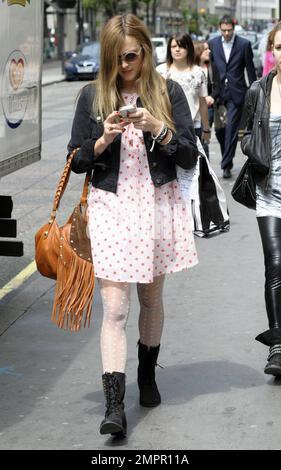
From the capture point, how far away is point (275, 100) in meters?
5.91

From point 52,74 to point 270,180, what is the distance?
157ft

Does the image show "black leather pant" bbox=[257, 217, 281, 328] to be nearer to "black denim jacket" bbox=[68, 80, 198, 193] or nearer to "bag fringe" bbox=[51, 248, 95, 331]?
"black denim jacket" bbox=[68, 80, 198, 193]

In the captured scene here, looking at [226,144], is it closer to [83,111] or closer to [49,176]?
[49,176]

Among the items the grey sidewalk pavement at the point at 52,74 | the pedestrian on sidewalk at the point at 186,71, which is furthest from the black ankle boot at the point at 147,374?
Answer: the grey sidewalk pavement at the point at 52,74

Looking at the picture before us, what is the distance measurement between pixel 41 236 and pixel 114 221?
15.2 inches

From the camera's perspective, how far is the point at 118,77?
496 cm

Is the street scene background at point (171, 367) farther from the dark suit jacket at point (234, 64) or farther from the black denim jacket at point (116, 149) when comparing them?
the dark suit jacket at point (234, 64)

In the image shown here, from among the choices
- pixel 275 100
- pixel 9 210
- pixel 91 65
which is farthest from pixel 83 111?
pixel 91 65

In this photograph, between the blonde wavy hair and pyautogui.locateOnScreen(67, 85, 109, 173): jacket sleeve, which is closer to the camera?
the blonde wavy hair

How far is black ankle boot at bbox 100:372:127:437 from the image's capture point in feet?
15.7

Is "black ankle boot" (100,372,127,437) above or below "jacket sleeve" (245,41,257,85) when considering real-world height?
above

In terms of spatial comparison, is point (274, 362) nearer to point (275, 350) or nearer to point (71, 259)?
point (275, 350)

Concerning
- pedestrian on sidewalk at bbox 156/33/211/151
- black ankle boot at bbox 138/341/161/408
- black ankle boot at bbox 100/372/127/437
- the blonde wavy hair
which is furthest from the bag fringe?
pedestrian on sidewalk at bbox 156/33/211/151

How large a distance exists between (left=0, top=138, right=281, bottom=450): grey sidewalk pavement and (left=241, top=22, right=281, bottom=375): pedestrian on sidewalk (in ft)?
1.24
